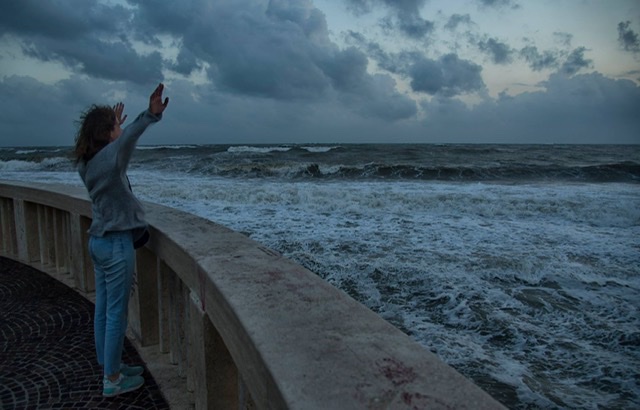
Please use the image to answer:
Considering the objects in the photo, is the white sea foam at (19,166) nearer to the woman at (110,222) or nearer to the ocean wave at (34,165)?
the ocean wave at (34,165)

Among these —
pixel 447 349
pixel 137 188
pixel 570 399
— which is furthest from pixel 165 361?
pixel 137 188

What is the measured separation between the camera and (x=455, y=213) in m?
11.4

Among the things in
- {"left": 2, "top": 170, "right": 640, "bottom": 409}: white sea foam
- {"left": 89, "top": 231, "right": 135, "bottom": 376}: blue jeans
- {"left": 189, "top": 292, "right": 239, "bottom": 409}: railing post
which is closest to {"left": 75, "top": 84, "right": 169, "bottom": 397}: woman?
{"left": 89, "top": 231, "right": 135, "bottom": 376}: blue jeans

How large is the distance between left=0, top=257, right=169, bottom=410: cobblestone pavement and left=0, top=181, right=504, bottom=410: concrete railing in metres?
0.32

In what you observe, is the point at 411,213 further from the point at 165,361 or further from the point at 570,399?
the point at 165,361

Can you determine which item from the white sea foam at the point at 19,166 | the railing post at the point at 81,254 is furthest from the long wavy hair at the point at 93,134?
the white sea foam at the point at 19,166

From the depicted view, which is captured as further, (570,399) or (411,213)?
(411,213)

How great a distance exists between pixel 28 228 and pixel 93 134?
3.40m

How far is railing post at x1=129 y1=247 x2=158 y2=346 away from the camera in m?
2.60

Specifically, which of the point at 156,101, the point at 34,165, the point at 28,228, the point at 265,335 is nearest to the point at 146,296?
the point at 156,101

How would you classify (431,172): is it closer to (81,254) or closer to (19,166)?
(81,254)

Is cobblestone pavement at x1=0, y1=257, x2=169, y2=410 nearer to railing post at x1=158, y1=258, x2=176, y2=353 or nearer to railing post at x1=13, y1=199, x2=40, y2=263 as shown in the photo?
railing post at x1=158, y1=258, x2=176, y2=353

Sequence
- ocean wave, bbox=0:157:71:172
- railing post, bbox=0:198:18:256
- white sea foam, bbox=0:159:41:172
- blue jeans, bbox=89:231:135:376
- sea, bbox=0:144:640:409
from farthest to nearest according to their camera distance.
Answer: white sea foam, bbox=0:159:41:172, ocean wave, bbox=0:157:71:172, railing post, bbox=0:198:18:256, sea, bbox=0:144:640:409, blue jeans, bbox=89:231:135:376

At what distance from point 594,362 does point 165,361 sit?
350 centimetres
